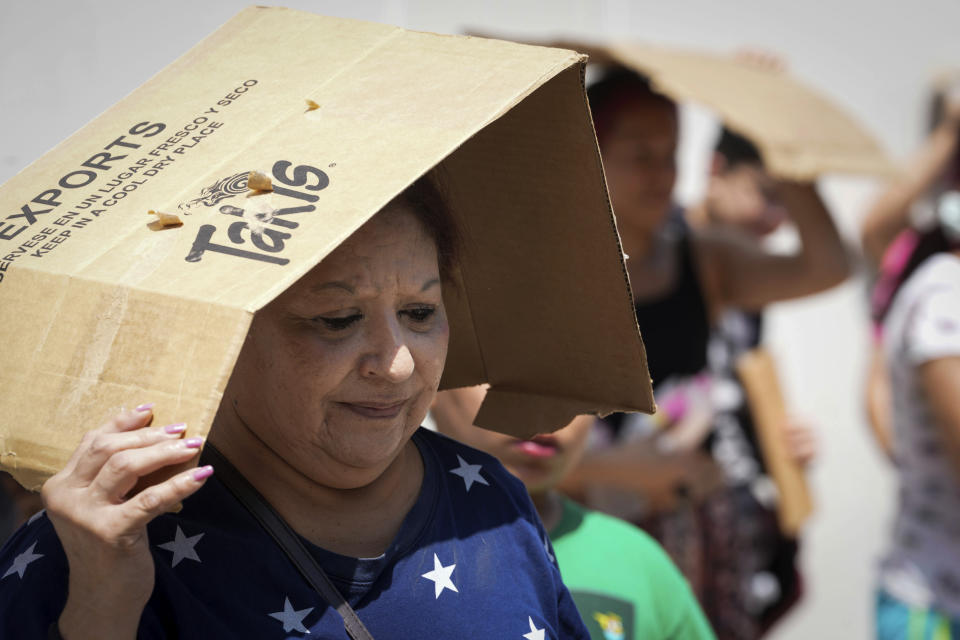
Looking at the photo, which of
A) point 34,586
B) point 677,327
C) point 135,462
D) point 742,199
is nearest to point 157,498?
point 135,462

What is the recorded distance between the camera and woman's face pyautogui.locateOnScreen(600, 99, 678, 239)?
361 cm

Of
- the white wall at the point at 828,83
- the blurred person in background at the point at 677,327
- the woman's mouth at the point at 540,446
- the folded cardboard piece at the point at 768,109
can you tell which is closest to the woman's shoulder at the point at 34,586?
the woman's mouth at the point at 540,446

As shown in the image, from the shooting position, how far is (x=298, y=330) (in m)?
1.38

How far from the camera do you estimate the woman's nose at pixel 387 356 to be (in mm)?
1377

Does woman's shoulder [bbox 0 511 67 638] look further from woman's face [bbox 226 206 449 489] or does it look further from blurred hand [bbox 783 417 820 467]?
blurred hand [bbox 783 417 820 467]

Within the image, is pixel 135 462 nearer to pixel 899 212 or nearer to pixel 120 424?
pixel 120 424

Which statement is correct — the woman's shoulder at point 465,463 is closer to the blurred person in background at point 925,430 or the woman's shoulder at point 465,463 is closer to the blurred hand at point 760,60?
the blurred person in background at point 925,430

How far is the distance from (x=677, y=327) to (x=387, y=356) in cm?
240

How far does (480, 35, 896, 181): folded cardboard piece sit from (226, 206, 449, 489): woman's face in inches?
62.1

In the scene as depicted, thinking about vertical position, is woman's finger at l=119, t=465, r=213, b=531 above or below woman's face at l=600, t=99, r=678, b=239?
above

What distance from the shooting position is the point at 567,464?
7.80ft

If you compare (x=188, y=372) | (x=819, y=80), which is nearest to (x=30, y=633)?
(x=188, y=372)

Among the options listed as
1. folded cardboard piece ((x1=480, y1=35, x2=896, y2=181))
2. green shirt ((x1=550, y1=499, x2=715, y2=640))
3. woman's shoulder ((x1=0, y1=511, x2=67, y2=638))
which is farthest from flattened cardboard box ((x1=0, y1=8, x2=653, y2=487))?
folded cardboard piece ((x1=480, y1=35, x2=896, y2=181))

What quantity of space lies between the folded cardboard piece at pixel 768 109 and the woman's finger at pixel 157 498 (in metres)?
2.01
